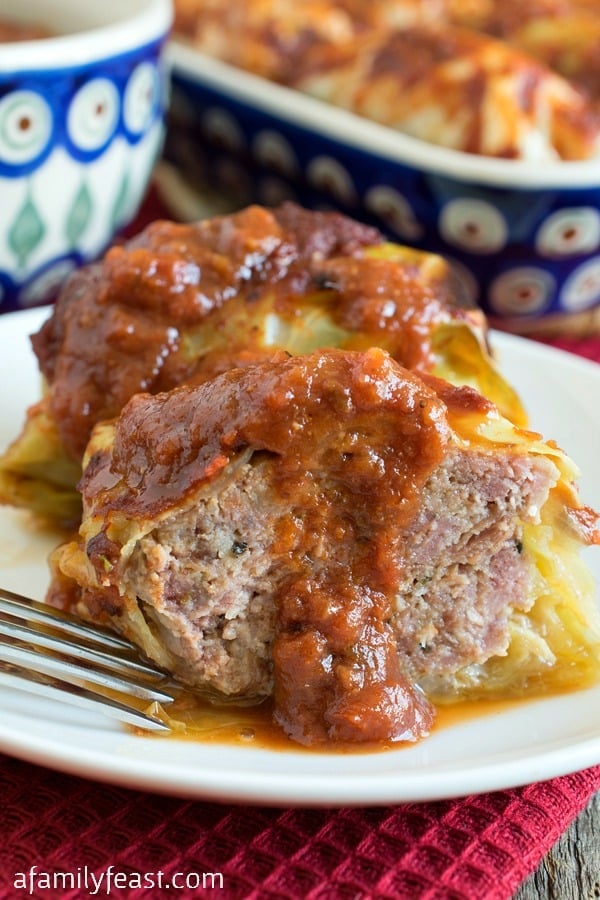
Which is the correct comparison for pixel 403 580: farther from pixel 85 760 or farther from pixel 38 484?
pixel 38 484

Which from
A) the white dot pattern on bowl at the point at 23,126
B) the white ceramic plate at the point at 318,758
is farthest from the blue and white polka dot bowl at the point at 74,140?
the white ceramic plate at the point at 318,758

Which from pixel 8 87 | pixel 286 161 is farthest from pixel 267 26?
pixel 8 87

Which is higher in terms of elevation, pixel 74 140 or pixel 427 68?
pixel 427 68

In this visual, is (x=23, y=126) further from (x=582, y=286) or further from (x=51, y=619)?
(x=582, y=286)

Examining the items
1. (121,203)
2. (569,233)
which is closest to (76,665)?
(121,203)

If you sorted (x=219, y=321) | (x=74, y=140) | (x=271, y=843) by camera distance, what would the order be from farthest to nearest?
1. (x=74, y=140)
2. (x=219, y=321)
3. (x=271, y=843)

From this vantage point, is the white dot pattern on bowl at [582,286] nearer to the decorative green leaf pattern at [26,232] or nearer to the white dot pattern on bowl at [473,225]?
the white dot pattern on bowl at [473,225]
